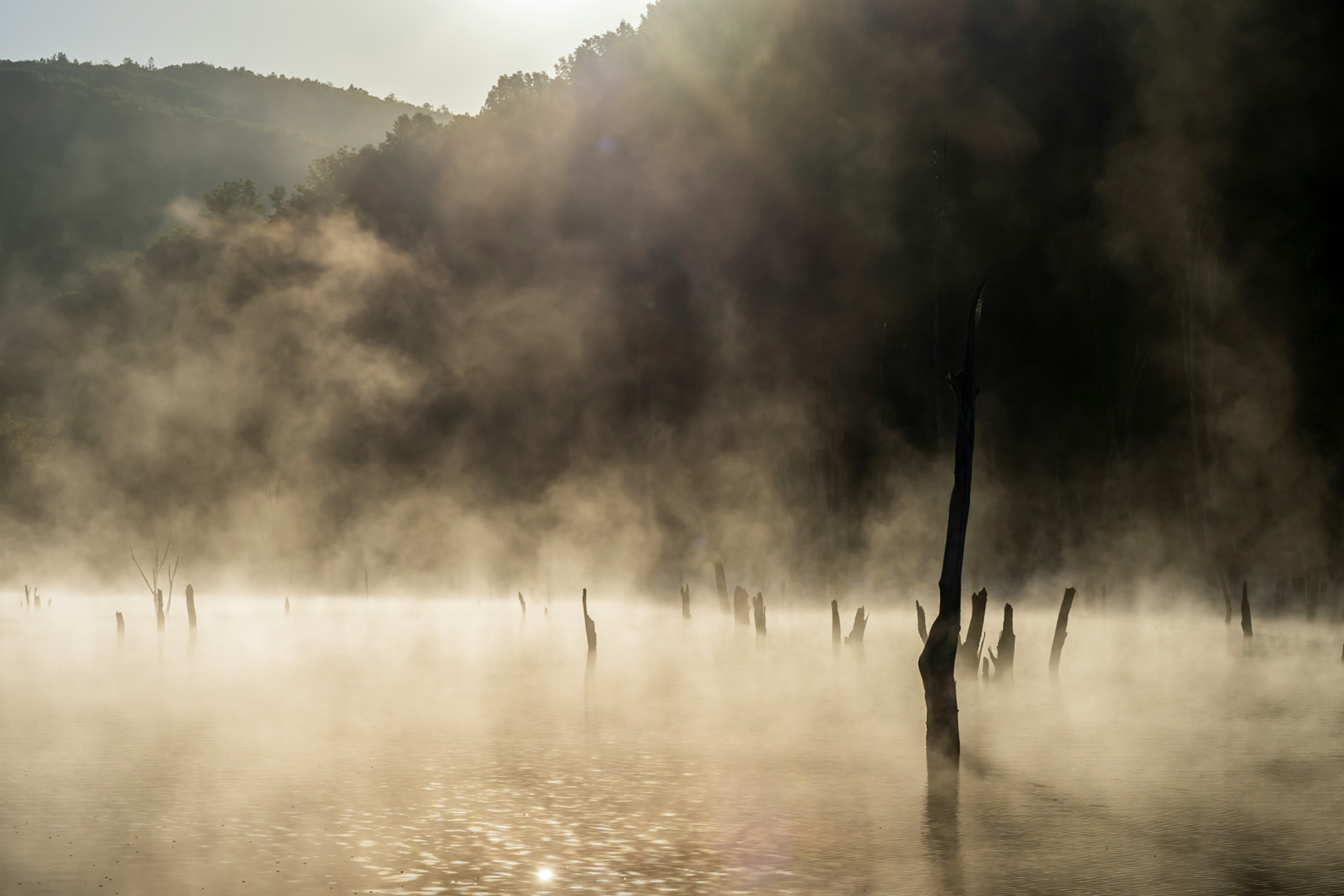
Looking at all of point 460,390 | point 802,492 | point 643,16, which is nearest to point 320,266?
point 460,390

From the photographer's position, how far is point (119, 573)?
86562mm

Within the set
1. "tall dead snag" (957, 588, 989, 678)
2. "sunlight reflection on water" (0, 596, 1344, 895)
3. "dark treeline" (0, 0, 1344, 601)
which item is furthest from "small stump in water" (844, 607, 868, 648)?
"dark treeline" (0, 0, 1344, 601)

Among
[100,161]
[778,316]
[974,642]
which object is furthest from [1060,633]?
[100,161]

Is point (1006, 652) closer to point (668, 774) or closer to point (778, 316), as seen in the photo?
point (668, 774)

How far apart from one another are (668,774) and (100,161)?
522ft

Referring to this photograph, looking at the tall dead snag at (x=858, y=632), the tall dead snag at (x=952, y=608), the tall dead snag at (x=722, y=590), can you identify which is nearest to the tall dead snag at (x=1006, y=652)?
the tall dead snag at (x=858, y=632)

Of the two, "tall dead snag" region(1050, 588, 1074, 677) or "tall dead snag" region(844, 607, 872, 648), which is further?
"tall dead snag" region(844, 607, 872, 648)

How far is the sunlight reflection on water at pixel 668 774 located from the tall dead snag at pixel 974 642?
76 cm

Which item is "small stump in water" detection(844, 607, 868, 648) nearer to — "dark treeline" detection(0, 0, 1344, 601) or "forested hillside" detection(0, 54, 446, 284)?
"dark treeline" detection(0, 0, 1344, 601)

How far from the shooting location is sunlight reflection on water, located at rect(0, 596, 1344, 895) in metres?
16.0

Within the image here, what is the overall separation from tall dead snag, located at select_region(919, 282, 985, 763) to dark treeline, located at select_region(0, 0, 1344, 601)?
3473 centimetres

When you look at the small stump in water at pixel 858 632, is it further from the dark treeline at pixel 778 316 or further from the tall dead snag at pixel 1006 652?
the dark treeline at pixel 778 316

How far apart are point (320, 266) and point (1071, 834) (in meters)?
80.7

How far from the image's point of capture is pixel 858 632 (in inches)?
1668
